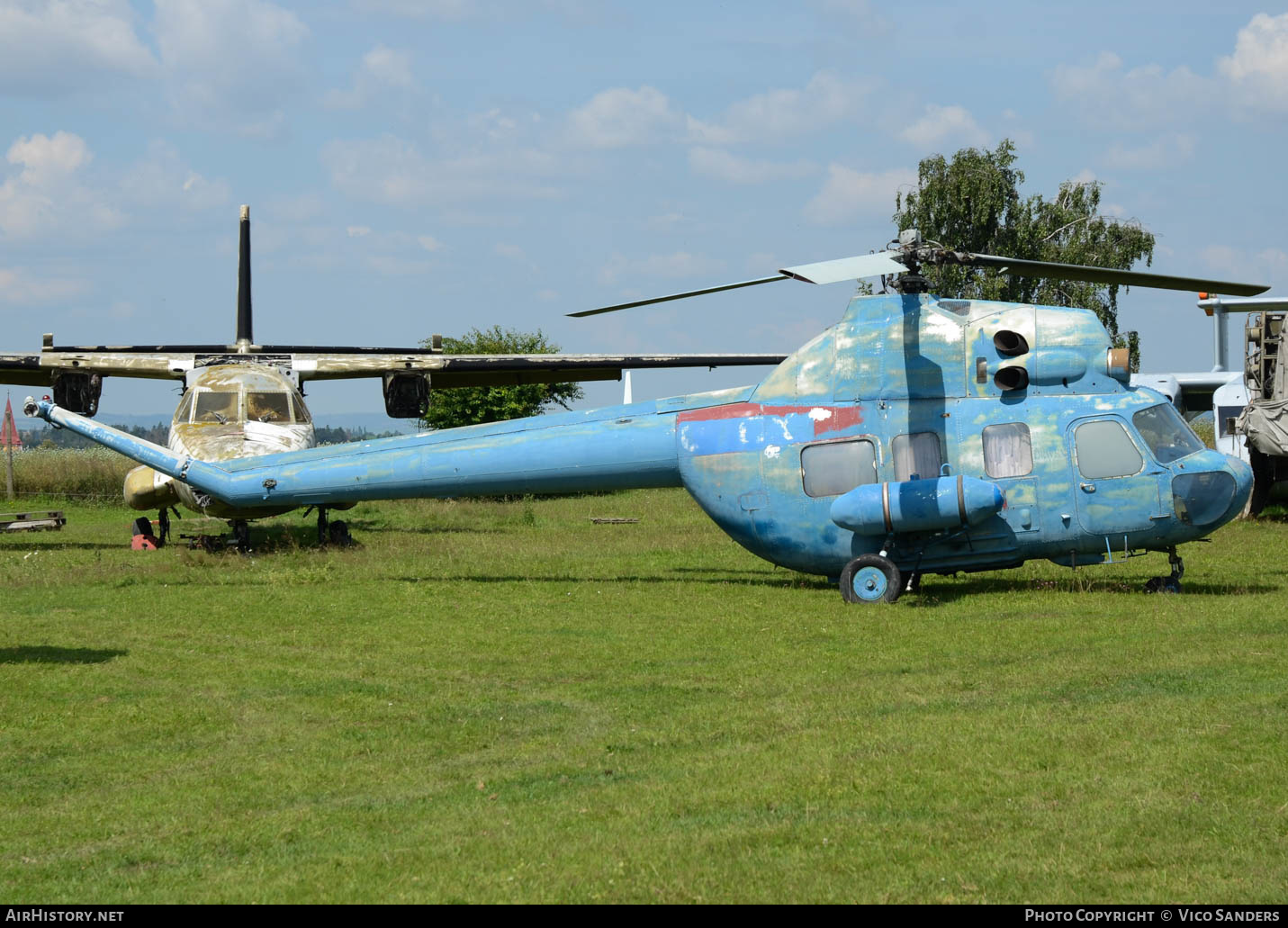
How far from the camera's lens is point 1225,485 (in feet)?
46.5

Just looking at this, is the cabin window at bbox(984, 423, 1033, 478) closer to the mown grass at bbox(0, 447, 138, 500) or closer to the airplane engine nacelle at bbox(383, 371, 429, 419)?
the airplane engine nacelle at bbox(383, 371, 429, 419)

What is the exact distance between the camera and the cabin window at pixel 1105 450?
14383 mm

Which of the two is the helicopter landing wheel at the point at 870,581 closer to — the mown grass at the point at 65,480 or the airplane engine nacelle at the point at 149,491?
the airplane engine nacelle at the point at 149,491

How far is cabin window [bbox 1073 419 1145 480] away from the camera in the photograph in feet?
47.2

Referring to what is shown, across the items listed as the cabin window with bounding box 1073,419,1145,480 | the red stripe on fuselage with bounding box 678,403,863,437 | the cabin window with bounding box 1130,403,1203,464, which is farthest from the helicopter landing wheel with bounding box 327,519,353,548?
the cabin window with bounding box 1130,403,1203,464

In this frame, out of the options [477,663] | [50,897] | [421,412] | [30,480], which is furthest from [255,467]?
[30,480]

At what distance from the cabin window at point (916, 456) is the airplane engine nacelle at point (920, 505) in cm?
45

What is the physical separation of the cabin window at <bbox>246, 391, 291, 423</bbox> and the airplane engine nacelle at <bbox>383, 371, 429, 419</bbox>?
5.21 meters

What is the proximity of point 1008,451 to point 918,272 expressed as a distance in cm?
234

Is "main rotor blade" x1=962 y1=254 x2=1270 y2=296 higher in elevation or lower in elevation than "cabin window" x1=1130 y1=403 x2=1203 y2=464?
higher

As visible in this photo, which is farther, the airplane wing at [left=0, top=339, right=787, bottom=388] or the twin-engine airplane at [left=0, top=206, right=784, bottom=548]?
the airplane wing at [left=0, top=339, right=787, bottom=388]

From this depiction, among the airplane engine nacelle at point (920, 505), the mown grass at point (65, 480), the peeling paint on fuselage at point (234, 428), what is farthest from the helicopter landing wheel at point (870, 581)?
the mown grass at point (65, 480)

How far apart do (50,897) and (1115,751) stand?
5.94m

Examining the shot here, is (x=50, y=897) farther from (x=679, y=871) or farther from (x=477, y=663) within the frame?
(x=477, y=663)
